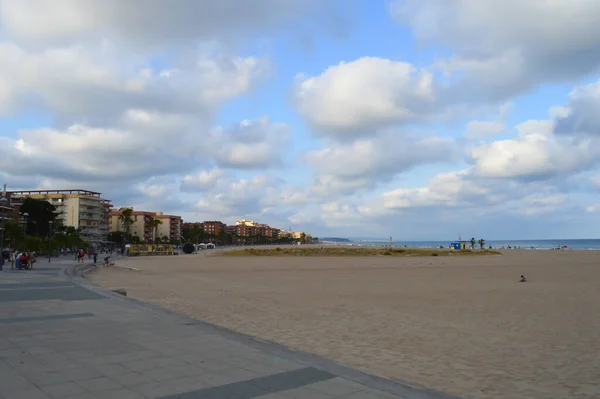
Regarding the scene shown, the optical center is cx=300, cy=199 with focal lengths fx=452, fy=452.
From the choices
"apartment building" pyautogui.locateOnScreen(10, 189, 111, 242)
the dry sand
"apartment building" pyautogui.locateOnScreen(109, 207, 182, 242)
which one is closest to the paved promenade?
the dry sand

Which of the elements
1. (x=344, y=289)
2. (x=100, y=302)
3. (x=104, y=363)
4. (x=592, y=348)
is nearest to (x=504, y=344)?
(x=592, y=348)

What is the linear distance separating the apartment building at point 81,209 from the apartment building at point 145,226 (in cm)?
1909

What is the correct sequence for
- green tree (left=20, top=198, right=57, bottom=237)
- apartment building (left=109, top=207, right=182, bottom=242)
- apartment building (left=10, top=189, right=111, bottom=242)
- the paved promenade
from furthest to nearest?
apartment building (left=109, top=207, right=182, bottom=242)
apartment building (left=10, top=189, right=111, bottom=242)
green tree (left=20, top=198, right=57, bottom=237)
the paved promenade

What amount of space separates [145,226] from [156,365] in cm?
14626

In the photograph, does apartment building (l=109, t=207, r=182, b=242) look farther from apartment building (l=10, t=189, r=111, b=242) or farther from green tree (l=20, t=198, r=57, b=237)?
green tree (l=20, t=198, r=57, b=237)

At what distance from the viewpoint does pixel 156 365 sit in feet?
19.0

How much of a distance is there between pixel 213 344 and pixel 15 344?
3.00 metres

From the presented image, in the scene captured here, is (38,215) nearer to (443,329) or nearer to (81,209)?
(81,209)

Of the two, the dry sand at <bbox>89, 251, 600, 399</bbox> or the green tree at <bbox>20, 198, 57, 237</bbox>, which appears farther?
the green tree at <bbox>20, 198, 57, 237</bbox>

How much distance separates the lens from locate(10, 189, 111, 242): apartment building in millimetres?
114312

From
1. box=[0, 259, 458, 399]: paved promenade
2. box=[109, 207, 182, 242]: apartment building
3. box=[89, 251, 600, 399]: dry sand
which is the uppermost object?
box=[109, 207, 182, 242]: apartment building

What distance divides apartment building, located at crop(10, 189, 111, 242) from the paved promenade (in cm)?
11391

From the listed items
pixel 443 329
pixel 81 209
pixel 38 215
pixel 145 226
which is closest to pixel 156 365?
pixel 443 329

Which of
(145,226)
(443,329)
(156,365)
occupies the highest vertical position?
(145,226)
